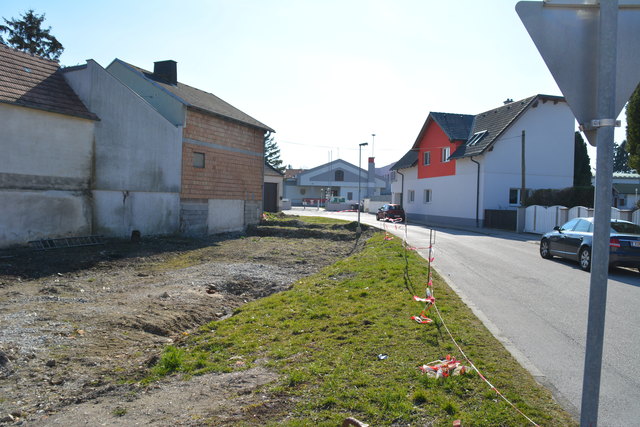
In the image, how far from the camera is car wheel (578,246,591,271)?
508 inches

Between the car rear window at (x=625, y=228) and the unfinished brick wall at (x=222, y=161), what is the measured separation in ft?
56.5

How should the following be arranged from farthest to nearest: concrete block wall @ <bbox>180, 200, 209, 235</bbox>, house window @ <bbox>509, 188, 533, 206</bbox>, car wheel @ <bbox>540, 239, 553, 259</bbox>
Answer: house window @ <bbox>509, 188, 533, 206</bbox> < concrete block wall @ <bbox>180, 200, 209, 235</bbox> < car wheel @ <bbox>540, 239, 553, 259</bbox>

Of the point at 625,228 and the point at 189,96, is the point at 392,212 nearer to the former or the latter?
the point at 189,96

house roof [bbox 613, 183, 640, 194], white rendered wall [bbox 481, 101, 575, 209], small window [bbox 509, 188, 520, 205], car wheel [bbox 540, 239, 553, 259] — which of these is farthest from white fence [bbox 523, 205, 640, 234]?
house roof [bbox 613, 183, 640, 194]

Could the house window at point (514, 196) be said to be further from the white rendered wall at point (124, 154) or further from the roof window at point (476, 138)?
the white rendered wall at point (124, 154)

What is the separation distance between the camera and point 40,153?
661 inches

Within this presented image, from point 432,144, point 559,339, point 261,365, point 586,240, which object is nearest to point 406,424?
point 261,365

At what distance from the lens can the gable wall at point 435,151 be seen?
3501 cm

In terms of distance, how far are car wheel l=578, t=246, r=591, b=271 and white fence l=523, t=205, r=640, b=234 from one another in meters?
9.36

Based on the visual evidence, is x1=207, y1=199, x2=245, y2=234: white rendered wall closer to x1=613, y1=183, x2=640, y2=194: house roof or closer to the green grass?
the green grass

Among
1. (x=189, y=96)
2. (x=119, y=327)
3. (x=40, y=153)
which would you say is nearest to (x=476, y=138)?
(x=189, y=96)

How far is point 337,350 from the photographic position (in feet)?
18.6

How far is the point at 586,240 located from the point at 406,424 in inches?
472

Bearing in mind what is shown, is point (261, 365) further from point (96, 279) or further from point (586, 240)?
point (586, 240)
